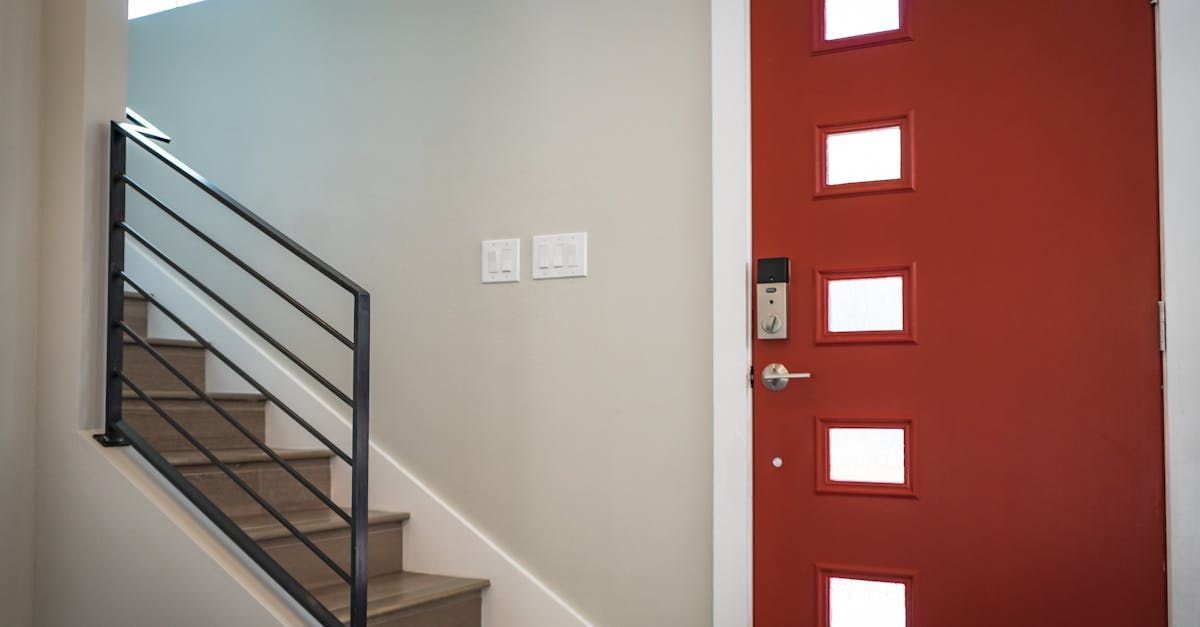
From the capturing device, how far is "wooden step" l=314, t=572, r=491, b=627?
255 centimetres

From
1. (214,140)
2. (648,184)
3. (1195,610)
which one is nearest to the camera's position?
(1195,610)

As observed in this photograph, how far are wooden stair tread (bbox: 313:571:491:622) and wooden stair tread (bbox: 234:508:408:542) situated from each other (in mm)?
155

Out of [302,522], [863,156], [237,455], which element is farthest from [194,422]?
[863,156]

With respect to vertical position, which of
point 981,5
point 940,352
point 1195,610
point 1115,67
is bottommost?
point 1195,610

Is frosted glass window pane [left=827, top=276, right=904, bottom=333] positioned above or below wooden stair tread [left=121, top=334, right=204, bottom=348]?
above

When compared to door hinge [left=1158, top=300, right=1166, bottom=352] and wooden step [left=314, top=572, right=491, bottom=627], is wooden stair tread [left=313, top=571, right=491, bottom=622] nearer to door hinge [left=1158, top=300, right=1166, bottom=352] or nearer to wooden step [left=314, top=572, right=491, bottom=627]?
wooden step [left=314, top=572, right=491, bottom=627]

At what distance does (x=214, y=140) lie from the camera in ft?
11.5

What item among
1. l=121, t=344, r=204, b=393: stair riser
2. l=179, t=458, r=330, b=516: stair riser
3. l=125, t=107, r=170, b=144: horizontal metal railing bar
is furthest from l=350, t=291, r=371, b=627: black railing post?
l=121, t=344, r=204, b=393: stair riser

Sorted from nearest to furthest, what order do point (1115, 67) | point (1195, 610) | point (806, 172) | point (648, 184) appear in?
point (1195, 610) < point (1115, 67) < point (806, 172) < point (648, 184)

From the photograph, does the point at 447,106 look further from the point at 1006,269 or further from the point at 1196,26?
the point at 1196,26

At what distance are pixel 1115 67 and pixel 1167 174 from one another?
0.84 feet

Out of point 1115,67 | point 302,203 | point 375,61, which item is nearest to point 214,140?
point 302,203

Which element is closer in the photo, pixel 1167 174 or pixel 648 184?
pixel 1167 174

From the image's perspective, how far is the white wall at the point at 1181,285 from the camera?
2105 millimetres
